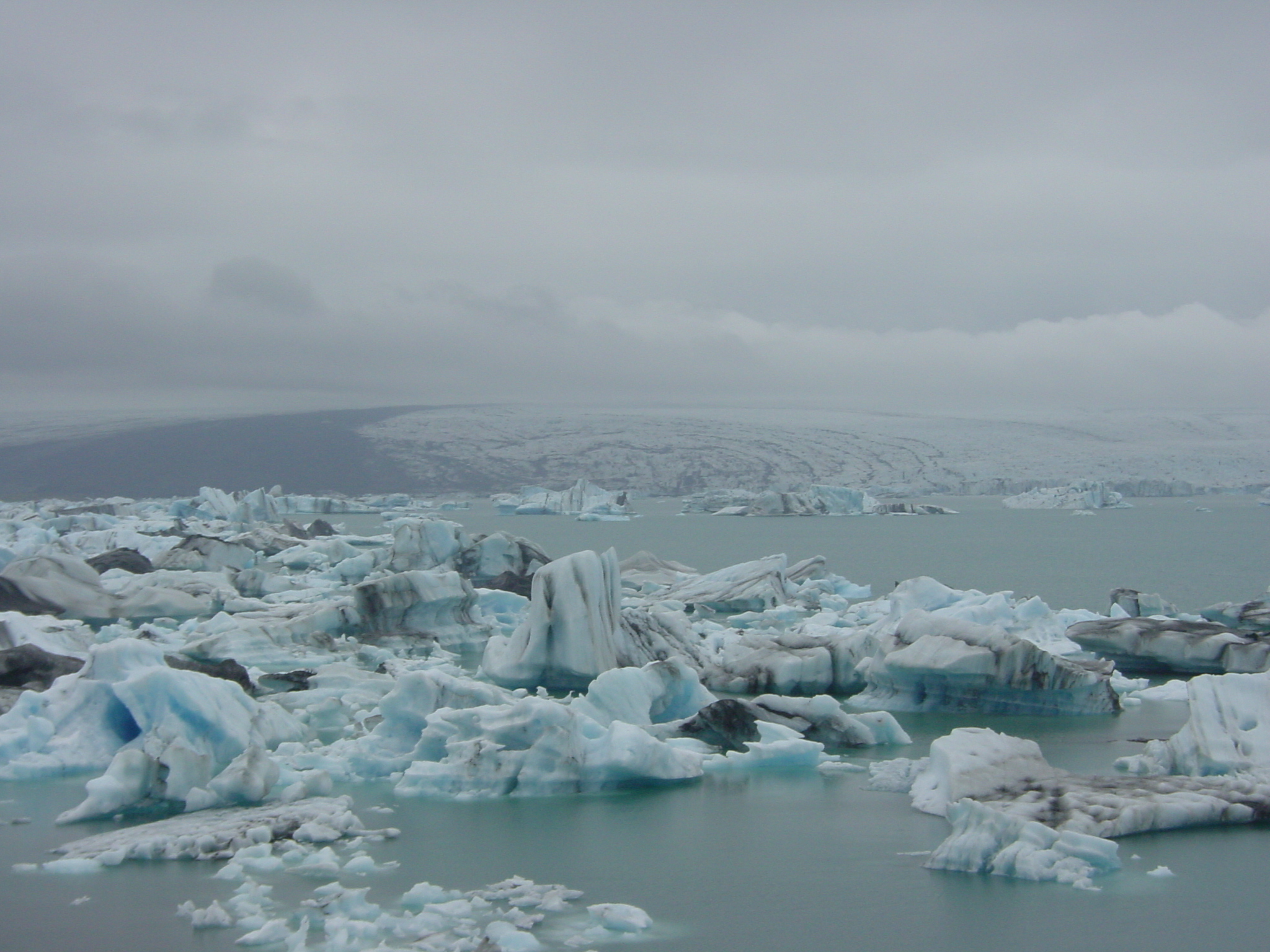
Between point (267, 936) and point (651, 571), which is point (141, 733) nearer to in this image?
point (267, 936)

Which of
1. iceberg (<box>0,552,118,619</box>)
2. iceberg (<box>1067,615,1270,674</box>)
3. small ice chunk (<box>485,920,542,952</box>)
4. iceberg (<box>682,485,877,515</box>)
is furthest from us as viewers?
iceberg (<box>682,485,877,515</box>)

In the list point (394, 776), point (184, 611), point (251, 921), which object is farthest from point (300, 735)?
point (184, 611)

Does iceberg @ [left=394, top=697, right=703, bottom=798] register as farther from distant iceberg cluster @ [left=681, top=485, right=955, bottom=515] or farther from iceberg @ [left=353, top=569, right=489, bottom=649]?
distant iceberg cluster @ [left=681, top=485, right=955, bottom=515]

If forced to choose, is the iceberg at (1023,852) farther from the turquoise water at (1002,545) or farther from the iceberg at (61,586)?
the turquoise water at (1002,545)

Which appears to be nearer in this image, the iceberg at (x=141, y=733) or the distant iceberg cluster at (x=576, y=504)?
the iceberg at (x=141, y=733)

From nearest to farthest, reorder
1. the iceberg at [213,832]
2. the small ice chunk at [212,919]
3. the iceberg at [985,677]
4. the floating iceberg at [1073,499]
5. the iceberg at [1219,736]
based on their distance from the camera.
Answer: the small ice chunk at [212,919]
the iceberg at [213,832]
the iceberg at [1219,736]
the iceberg at [985,677]
the floating iceberg at [1073,499]

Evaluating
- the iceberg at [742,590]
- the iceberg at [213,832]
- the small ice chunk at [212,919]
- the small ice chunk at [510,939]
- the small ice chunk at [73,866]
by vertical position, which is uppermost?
the small ice chunk at [510,939]

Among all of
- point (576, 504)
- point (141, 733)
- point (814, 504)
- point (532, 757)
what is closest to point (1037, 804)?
point (532, 757)

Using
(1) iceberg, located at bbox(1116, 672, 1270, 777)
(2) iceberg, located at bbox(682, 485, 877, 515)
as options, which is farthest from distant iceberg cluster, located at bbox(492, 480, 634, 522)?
(1) iceberg, located at bbox(1116, 672, 1270, 777)

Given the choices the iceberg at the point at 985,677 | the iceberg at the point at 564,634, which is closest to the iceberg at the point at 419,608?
the iceberg at the point at 564,634

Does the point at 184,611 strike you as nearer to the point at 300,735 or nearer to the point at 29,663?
the point at 29,663

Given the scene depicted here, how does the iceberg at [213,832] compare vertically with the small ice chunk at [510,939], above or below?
below
